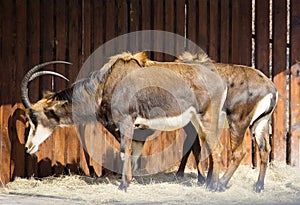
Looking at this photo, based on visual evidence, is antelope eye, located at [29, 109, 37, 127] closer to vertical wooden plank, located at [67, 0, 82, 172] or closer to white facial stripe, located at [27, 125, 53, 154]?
white facial stripe, located at [27, 125, 53, 154]

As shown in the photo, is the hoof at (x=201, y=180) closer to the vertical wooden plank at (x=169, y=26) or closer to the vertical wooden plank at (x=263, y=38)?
the vertical wooden plank at (x=169, y=26)

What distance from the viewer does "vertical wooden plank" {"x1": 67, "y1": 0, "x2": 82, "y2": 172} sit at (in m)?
10.5

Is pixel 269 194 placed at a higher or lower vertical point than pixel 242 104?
lower

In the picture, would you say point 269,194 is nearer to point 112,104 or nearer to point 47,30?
point 112,104

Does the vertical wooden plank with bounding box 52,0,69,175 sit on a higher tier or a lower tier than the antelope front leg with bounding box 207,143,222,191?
higher

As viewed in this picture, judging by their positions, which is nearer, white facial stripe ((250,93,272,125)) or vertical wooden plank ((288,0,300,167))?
white facial stripe ((250,93,272,125))

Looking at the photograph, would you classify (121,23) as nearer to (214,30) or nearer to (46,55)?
(46,55)

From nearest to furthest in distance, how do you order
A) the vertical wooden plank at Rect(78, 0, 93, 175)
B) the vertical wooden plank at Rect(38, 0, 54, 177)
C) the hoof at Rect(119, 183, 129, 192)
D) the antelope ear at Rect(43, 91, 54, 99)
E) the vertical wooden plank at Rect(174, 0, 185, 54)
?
the hoof at Rect(119, 183, 129, 192), the antelope ear at Rect(43, 91, 54, 99), the vertical wooden plank at Rect(38, 0, 54, 177), the vertical wooden plank at Rect(78, 0, 93, 175), the vertical wooden plank at Rect(174, 0, 185, 54)

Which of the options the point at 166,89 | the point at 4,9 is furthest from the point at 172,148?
the point at 4,9

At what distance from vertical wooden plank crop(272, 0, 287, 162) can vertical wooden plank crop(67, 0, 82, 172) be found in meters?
3.42

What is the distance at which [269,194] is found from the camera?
359 inches

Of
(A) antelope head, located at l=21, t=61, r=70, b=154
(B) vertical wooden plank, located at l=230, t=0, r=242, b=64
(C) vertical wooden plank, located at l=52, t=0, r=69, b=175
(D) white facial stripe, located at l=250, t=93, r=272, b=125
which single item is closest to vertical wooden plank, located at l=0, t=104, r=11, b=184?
(A) antelope head, located at l=21, t=61, r=70, b=154

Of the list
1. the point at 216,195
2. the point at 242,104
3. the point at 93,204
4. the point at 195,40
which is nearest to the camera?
the point at 93,204

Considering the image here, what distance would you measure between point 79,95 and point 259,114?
8.80 ft
